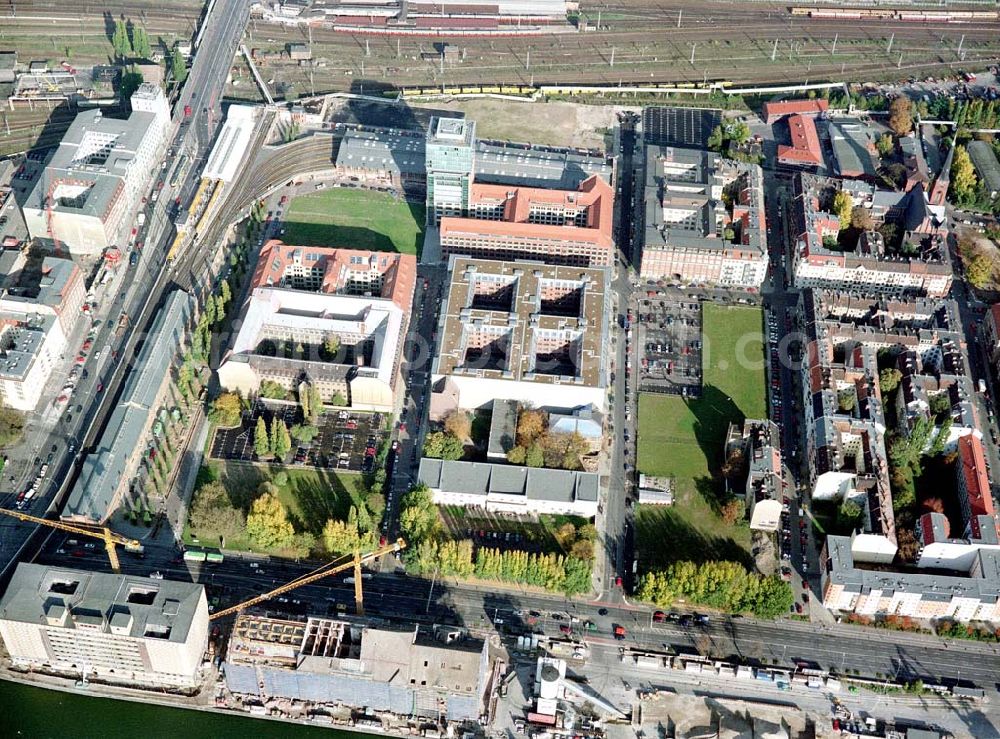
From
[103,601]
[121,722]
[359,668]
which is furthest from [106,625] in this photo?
[359,668]

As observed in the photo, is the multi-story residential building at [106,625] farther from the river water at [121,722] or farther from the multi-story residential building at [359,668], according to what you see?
the multi-story residential building at [359,668]

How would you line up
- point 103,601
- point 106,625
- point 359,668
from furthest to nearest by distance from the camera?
point 103,601
point 106,625
point 359,668

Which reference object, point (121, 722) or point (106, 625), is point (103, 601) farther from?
point (121, 722)

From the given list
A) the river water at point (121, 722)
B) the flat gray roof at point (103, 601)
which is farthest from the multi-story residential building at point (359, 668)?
the flat gray roof at point (103, 601)

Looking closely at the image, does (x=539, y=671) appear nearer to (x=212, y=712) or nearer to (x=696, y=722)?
(x=696, y=722)

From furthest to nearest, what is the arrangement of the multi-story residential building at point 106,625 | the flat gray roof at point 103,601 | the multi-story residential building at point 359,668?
1. the flat gray roof at point 103,601
2. the multi-story residential building at point 106,625
3. the multi-story residential building at point 359,668

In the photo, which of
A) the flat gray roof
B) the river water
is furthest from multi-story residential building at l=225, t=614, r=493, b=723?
the flat gray roof
